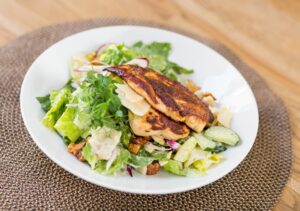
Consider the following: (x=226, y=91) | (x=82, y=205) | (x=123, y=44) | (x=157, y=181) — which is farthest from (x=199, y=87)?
(x=82, y=205)

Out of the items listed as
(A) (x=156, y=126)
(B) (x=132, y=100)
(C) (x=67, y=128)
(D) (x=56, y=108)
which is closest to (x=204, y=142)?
(A) (x=156, y=126)

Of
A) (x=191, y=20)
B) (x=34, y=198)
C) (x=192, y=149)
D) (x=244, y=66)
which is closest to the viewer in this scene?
(x=34, y=198)

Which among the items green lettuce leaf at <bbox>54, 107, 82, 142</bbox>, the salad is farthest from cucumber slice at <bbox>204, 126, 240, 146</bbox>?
green lettuce leaf at <bbox>54, 107, 82, 142</bbox>

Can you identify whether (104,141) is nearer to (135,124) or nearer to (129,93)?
(135,124)

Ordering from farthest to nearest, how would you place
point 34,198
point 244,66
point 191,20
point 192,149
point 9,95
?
point 191,20
point 244,66
point 9,95
point 192,149
point 34,198

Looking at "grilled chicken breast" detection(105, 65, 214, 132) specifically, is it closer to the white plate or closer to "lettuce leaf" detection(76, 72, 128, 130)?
"lettuce leaf" detection(76, 72, 128, 130)

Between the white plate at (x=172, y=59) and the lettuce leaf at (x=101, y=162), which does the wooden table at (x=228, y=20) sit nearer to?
the white plate at (x=172, y=59)

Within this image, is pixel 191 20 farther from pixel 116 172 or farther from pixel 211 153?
pixel 116 172
